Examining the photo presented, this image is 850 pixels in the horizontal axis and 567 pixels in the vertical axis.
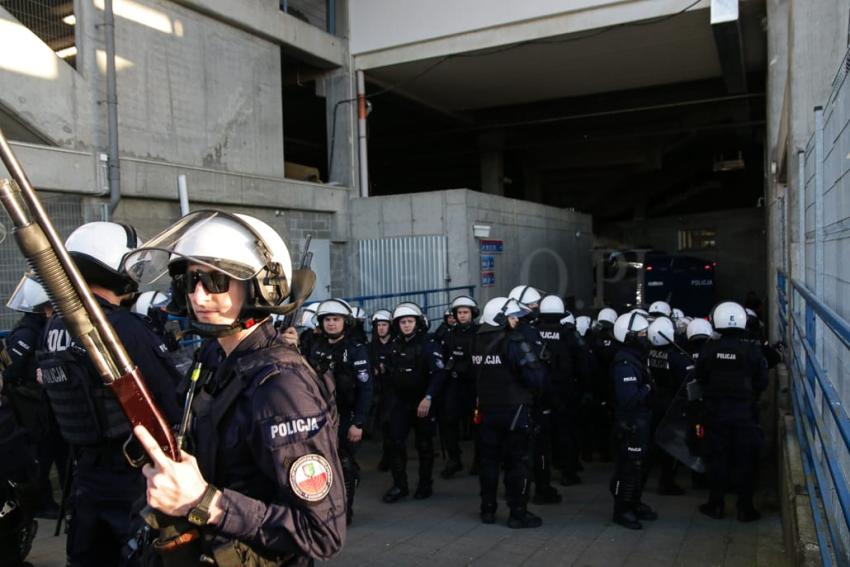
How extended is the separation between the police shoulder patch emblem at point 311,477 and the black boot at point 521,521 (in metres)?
4.45

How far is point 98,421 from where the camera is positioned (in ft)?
10.0

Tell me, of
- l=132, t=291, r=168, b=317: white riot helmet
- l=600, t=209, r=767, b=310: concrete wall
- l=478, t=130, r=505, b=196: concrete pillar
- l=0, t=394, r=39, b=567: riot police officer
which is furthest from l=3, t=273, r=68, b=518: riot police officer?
l=600, t=209, r=767, b=310: concrete wall

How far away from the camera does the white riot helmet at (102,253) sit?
3262 millimetres

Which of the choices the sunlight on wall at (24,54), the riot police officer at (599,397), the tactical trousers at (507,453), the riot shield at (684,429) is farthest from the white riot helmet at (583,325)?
Result: the sunlight on wall at (24,54)

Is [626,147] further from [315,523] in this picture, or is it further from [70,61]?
[315,523]

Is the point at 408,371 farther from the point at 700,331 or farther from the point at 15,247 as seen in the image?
the point at 15,247

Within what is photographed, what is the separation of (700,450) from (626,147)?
1933cm

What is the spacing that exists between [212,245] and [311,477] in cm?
83

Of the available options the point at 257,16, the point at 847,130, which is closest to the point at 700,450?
the point at 847,130

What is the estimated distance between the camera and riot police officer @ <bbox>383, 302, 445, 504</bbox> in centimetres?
696

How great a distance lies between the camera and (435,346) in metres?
7.36

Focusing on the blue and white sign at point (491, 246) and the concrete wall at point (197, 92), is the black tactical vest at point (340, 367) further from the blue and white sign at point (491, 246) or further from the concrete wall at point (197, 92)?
the blue and white sign at point (491, 246)

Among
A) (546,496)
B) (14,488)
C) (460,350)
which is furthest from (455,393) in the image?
(14,488)

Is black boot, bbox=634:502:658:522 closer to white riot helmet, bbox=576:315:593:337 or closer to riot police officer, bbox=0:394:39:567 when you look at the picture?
white riot helmet, bbox=576:315:593:337
